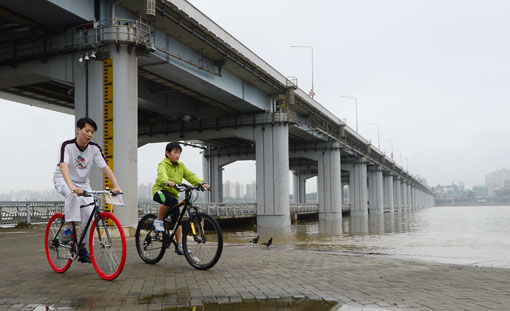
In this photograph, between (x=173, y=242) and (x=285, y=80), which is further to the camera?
(x=285, y=80)

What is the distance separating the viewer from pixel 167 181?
265 inches

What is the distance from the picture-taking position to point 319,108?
44656 mm

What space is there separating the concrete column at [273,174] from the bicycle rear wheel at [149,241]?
28.8m

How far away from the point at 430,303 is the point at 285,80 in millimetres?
31990

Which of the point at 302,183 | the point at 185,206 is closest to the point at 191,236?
the point at 185,206

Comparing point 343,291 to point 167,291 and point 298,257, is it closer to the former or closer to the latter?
point 167,291

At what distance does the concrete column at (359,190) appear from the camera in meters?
67.1

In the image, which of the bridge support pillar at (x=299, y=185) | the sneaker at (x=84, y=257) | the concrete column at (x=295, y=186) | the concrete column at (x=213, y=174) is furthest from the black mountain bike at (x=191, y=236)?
the concrete column at (x=295, y=186)

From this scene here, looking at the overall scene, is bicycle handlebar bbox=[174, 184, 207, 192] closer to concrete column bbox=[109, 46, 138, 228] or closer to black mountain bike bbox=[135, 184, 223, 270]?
black mountain bike bbox=[135, 184, 223, 270]

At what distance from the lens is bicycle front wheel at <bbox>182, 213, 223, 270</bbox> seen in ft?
21.3

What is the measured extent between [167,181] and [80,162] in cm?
125

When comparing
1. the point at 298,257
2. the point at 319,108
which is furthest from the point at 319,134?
the point at 298,257

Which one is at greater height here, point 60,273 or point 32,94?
point 32,94

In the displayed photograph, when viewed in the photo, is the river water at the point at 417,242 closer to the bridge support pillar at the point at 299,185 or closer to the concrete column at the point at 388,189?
the bridge support pillar at the point at 299,185
